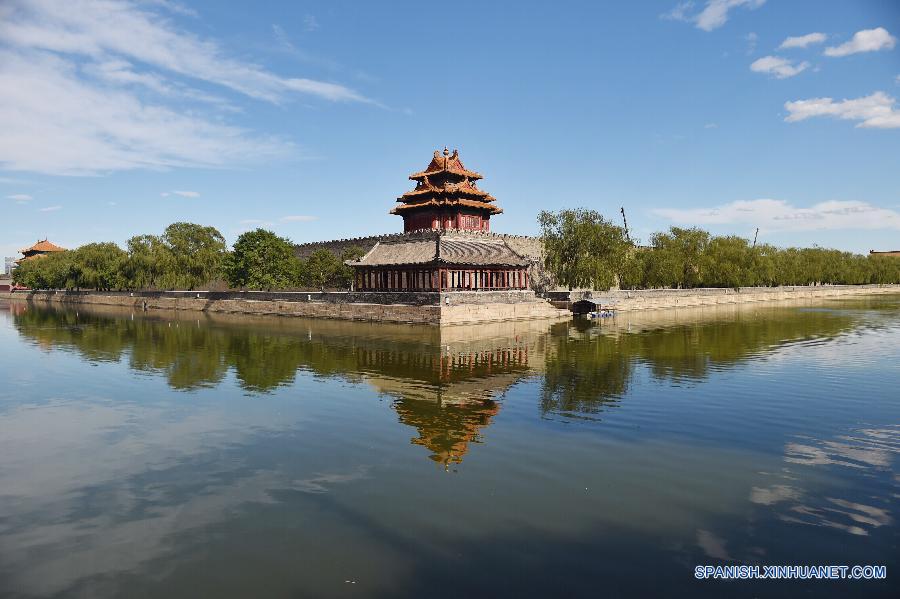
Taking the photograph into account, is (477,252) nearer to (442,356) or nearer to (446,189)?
(446,189)

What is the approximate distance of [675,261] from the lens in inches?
3302

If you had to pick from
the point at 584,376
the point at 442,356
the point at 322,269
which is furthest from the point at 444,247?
the point at 584,376

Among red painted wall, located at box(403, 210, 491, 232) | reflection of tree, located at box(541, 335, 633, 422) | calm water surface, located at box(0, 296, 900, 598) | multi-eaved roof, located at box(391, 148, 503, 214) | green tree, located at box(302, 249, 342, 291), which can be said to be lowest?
calm water surface, located at box(0, 296, 900, 598)

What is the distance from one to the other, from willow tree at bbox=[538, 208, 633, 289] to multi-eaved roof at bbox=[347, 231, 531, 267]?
893 cm

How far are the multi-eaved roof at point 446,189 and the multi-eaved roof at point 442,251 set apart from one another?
5526mm

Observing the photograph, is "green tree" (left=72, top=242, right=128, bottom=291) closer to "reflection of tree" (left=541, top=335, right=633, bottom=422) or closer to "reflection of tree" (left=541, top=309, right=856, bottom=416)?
"reflection of tree" (left=541, top=309, right=856, bottom=416)

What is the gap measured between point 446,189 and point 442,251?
46.6 feet

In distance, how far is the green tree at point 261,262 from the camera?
70.6 meters

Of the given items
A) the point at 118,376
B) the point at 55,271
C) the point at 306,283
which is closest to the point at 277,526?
the point at 118,376

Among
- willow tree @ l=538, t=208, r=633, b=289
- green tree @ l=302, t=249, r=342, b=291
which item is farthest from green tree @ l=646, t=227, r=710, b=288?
green tree @ l=302, t=249, r=342, b=291

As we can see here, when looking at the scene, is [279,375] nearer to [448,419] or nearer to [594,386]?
[448,419]

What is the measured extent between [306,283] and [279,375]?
49.2m

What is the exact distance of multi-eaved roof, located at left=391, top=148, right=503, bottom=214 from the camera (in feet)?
222

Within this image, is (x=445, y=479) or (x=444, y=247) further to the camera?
(x=444, y=247)
